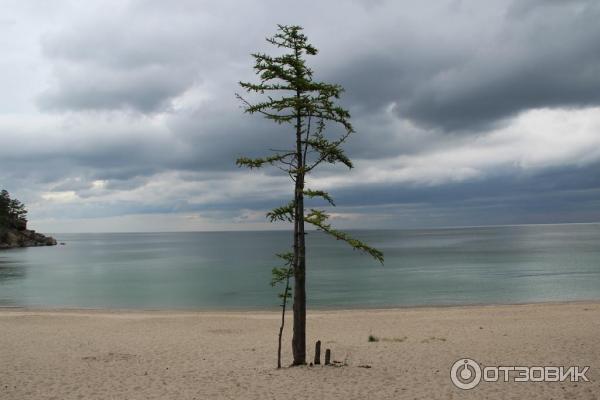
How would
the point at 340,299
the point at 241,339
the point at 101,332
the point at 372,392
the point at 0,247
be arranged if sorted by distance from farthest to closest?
1. the point at 0,247
2. the point at 340,299
3. the point at 101,332
4. the point at 241,339
5. the point at 372,392

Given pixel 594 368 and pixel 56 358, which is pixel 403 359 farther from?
pixel 56 358

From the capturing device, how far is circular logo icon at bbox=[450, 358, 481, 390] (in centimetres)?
1444

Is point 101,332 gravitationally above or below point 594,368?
below

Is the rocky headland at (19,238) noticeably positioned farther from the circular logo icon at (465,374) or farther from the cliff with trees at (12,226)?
the circular logo icon at (465,374)

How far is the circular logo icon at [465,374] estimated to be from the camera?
47.4 feet

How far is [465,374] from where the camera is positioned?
50.8 ft

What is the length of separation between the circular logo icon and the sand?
0.98 ft

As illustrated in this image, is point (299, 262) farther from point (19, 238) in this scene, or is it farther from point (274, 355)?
point (19, 238)

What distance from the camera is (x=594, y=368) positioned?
615 inches

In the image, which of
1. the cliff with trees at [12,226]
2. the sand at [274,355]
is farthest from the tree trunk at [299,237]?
the cliff with trees at [12,226]

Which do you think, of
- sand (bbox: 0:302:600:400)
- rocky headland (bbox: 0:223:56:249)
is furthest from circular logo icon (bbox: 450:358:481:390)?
rocky headland (bbox: 0:223:56:249)

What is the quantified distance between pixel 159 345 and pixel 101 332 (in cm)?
692

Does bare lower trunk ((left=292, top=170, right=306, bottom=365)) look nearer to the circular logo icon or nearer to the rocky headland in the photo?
the circular logo icon

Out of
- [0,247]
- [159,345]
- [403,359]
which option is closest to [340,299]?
[159,345]
